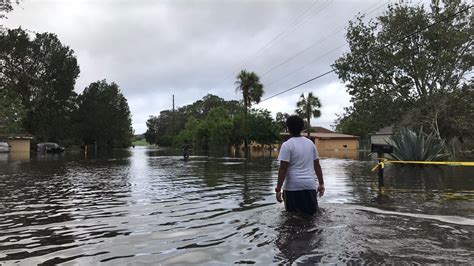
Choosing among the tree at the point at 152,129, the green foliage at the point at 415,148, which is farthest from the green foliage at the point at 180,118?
the green foliage at the point at 415,148

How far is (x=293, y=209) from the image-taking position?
7344 mm

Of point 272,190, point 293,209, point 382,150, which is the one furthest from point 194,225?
point 382,150

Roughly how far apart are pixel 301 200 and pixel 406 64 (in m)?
30.6

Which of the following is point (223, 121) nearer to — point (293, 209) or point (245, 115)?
point (245, 115)

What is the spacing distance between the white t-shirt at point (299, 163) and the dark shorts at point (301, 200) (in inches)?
4.6

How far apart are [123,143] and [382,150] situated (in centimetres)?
12232

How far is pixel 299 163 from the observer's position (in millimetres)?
7039

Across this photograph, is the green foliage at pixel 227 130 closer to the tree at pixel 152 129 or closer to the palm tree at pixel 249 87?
the palm tree at pixel 249 87

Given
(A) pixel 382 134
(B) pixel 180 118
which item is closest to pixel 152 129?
(B) pixel 180 118

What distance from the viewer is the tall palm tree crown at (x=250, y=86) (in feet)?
195

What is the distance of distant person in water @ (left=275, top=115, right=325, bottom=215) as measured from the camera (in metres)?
7.00

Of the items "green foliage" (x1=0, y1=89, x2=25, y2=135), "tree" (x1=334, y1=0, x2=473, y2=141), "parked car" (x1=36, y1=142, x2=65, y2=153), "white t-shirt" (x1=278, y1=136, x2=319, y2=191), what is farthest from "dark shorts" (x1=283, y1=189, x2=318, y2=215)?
"parked car" (x1=36, y1=142, x2=65, y2=153)

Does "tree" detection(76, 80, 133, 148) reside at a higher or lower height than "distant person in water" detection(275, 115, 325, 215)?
higher

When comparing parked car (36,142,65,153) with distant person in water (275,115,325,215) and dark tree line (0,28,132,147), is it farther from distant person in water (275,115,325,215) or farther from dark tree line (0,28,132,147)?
distant person in water (275,115,325,215)
